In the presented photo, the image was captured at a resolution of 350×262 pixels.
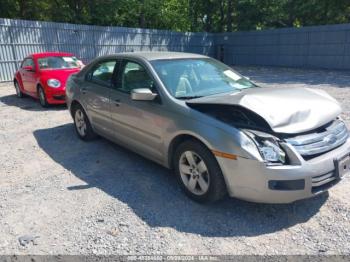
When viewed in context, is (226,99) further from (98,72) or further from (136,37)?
(136,37)

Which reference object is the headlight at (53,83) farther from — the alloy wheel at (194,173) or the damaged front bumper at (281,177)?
the damaged front bumper at (281,177)

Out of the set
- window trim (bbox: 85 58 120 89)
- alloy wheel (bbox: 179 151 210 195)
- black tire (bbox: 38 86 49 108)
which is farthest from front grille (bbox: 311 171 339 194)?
black tire (bbox: 38 86 49 108)

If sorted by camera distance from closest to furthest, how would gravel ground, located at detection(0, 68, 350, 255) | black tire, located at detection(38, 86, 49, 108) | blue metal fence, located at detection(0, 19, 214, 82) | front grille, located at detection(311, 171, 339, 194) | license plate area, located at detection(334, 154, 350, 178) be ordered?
gravel ground, located at detection(0, 68, 350, 255)
front grille, located at detection(311, 171, 339, 194)
license plate area, located at detection(334, 154, 350, 178)
black tire, located at detection(38, 86, 49, 108)
blue metal fence, located at detection(0, 19, 214, 82)

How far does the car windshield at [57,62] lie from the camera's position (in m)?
8.84

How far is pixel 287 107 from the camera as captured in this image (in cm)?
309

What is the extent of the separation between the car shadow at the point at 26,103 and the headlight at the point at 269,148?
270 inches

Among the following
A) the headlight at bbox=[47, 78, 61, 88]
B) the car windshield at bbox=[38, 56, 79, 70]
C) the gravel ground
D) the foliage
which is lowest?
the gravel ground

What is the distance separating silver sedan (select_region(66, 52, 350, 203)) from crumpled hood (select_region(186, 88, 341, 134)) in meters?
0.01

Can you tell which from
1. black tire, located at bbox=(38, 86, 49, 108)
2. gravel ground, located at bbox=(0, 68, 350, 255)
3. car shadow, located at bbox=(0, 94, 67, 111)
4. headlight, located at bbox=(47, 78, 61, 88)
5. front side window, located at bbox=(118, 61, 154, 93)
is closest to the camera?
gravel ground, located at bbox=(0, 68, 350, 255)

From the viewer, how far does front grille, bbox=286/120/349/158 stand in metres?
2.87

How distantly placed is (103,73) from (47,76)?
414 cm

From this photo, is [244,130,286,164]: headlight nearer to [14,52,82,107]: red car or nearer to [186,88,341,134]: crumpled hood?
[186,88,341,134]: crumpled hood

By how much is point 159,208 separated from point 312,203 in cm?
165

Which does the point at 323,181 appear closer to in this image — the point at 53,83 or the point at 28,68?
the point at 53,83
